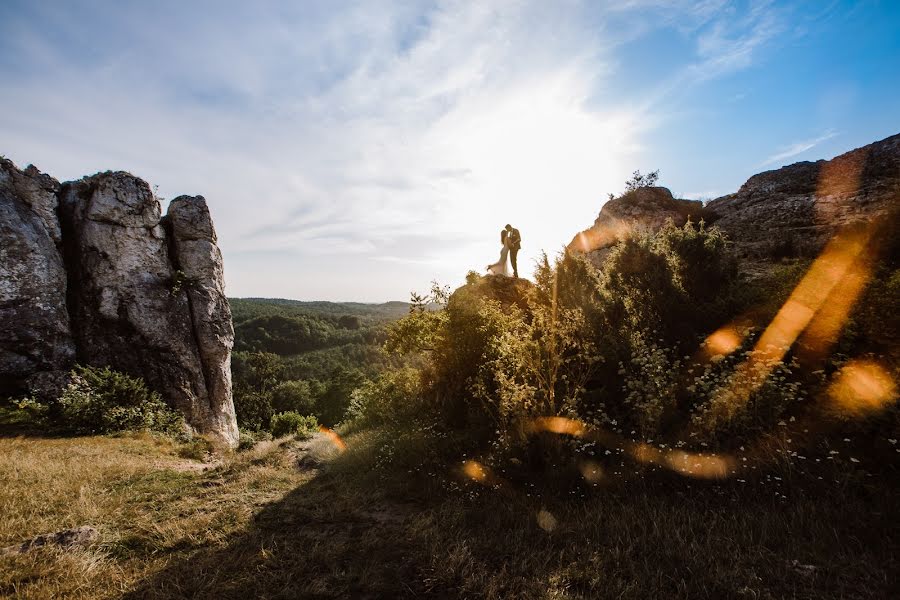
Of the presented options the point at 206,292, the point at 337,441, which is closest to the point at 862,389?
the point at 337,441

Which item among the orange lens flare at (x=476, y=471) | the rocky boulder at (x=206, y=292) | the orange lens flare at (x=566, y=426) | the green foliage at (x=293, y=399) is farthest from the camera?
the green foliage at (x=293, y=399)

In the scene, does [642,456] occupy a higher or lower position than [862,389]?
lower

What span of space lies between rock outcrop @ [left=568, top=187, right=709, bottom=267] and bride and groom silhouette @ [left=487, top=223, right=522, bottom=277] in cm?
409

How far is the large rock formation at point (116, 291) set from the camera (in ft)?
47.8

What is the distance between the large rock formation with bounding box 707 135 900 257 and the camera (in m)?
12.7

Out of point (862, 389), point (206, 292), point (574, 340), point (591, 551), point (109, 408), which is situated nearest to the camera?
point (591, 551)

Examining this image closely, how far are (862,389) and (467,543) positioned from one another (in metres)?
5.13

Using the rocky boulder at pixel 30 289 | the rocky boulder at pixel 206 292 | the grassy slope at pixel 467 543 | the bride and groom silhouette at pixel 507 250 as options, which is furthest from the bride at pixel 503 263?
the rocky boulder at pixel 30 289

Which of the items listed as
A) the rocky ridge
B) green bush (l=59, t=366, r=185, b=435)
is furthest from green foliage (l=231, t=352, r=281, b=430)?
the rocky ridge

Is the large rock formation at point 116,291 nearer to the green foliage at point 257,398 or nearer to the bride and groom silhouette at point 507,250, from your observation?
the bride and groom silhouette at point 507,250

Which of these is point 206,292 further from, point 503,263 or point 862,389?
point 862,389

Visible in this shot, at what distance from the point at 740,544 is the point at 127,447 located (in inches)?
510

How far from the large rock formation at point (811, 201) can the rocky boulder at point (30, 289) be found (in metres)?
27.2

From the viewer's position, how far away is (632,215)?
20.4 metres
